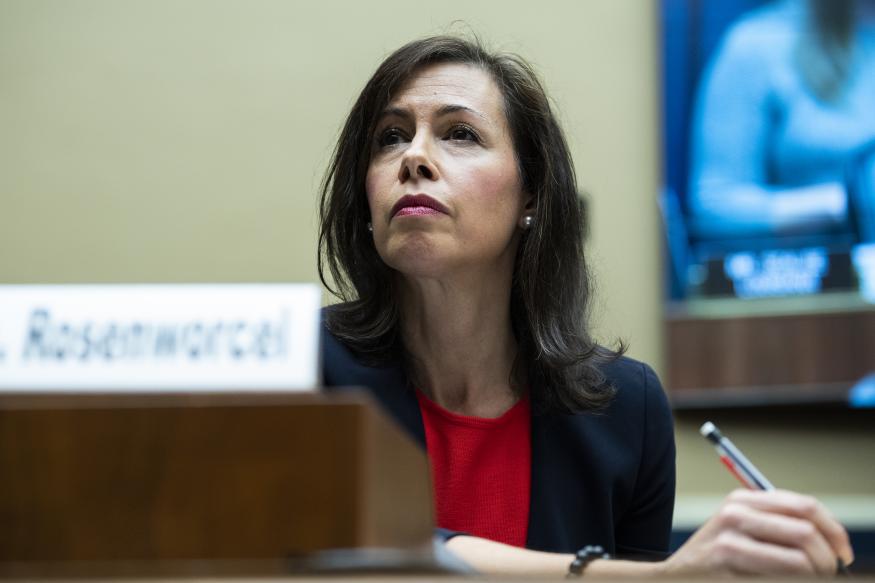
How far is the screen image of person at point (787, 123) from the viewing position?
9.11ft

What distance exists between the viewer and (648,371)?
172 cm

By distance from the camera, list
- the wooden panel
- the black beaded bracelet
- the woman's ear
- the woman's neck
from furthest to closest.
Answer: the wooden panel, the woman's ear, the woman's neck, the black beaded bracelet

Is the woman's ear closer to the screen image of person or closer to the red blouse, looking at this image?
the red blouse

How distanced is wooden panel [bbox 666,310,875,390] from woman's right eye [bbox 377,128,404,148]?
4.42ft

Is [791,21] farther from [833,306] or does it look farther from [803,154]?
[833,306]

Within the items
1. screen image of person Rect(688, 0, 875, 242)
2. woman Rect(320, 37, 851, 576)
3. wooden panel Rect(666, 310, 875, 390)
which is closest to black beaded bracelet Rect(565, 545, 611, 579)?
woman Rect(320, 37, 851, 576)

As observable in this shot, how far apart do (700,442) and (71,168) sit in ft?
6.48

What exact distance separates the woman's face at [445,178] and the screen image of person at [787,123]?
122 cm

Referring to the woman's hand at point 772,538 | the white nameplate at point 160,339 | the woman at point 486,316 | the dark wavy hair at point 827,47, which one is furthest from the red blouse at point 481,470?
the dark wavy hair at point 827,47

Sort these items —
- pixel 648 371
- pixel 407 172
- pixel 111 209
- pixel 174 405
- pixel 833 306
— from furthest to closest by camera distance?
pixel 111 209 < pixel 833 306 < pixel 648 371 < pixel 407 172 < pixel 174 405

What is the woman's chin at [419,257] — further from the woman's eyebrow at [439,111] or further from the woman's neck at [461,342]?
the woman's eyebrow at [439,111]

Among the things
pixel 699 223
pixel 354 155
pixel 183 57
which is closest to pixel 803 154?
pixel 699 223

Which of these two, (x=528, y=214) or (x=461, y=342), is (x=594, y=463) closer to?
(x=461, y=342)

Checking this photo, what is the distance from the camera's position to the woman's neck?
5.33 ft
